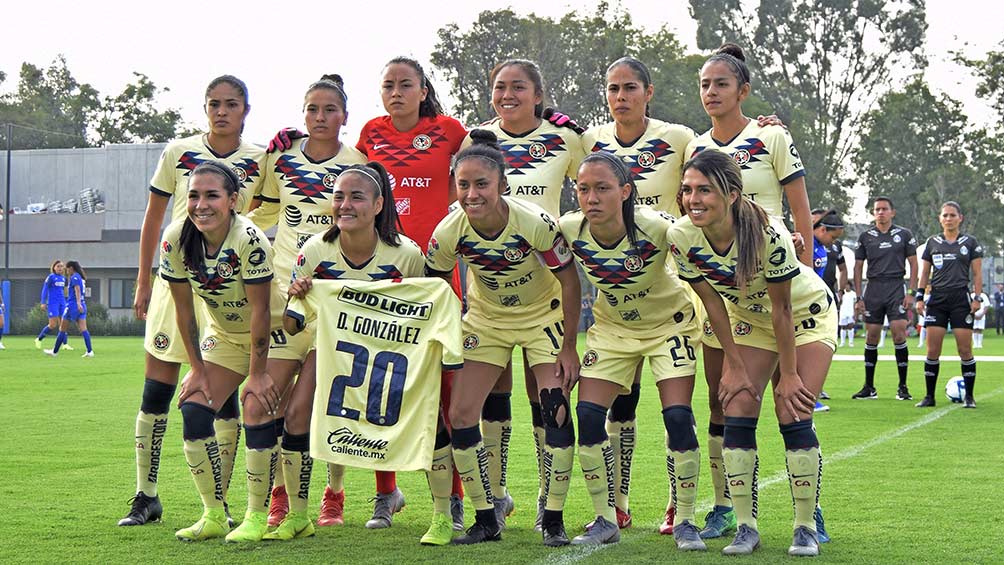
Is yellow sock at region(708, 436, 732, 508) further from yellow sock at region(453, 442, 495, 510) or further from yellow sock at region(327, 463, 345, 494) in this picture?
yellow sock at region(327, 463, 345, 494)

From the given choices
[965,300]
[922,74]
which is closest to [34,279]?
[922,74]

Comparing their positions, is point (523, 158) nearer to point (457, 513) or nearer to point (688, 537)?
point (457, 513)

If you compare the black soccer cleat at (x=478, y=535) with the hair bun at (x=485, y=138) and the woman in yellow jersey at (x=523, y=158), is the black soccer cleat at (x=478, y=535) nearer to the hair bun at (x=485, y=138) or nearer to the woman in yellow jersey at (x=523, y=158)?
the woman in yellow jersey at (x=523, y=158)

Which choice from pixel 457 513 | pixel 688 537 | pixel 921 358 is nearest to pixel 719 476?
pixel 688 537

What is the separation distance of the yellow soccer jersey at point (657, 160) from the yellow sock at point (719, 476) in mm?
1313

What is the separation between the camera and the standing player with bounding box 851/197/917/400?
1423 cm

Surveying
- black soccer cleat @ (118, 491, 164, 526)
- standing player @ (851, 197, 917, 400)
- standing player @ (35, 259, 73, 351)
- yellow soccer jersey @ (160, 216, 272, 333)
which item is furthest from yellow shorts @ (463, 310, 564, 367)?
standing player @ (35, 259, 73, 351)

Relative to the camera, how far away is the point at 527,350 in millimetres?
6387

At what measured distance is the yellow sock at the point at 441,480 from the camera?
20.2 ft

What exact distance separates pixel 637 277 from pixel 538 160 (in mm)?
1127

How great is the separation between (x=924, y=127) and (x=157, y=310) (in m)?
50.1

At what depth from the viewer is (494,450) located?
674 centimetres

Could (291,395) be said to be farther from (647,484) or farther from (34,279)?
(34,279)

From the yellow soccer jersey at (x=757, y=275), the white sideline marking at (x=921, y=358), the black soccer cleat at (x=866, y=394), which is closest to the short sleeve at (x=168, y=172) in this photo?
the yellow soccer jersey at (x=757, y=275)
